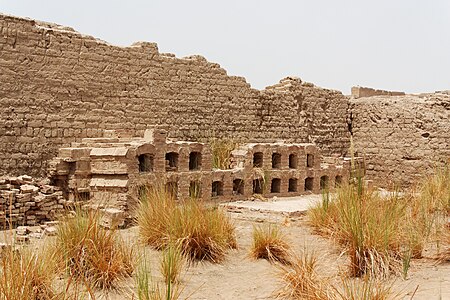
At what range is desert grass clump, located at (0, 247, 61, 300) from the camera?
14.2 ft

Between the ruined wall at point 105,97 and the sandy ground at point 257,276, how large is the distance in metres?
3.98

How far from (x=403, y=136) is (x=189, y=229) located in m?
10.2

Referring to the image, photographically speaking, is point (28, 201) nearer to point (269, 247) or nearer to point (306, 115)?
point (269, 247)

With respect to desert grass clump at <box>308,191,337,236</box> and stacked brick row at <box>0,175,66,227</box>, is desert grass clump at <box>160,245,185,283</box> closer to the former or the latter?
desert grass clump at <box>308,191,337,236</box>

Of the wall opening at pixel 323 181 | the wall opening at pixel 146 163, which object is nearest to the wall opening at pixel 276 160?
the wall opening at pixel 323 181

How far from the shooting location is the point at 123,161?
358 inches

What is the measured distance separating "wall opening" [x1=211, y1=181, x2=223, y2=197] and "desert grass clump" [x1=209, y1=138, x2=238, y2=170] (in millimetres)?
812

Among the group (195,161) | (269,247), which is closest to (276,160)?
(195,161)

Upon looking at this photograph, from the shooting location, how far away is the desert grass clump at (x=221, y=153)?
1197 cm

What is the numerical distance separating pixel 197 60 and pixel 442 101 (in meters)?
7.25

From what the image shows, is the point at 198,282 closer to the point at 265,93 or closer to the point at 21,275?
the point at 21,275

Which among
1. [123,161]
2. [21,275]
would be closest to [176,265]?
[21,275]

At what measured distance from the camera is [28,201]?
344 inches

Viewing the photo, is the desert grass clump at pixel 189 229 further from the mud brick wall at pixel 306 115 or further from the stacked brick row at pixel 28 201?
the mud brick wall at pixel 306 115
